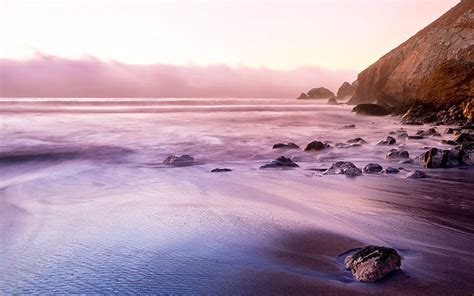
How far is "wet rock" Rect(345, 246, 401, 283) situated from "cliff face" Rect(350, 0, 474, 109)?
63.7 ft

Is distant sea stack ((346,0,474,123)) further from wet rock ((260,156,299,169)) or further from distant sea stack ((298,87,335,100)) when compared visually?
distant sea stack ((298,87,335,100))

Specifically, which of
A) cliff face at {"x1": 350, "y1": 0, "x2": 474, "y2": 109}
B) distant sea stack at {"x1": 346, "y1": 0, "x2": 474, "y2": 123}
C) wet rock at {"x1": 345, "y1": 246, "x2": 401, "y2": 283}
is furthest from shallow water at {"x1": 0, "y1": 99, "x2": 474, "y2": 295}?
cliff face at {"x1": 350, "y1": 0, "x2": 474, "y2": 109}

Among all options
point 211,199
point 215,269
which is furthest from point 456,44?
point 215,269

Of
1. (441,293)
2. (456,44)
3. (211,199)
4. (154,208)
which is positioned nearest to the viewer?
(441,293)

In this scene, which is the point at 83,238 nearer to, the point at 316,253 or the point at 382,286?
the point at 316,253

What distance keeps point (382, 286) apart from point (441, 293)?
38 cm

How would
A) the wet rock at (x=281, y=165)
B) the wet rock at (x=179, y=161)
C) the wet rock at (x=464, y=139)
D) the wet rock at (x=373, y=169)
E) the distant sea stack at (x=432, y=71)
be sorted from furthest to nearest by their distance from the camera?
the distant sea stack at (x=432, y=71) → the wet rock at (x=464, y=139) → the wet rock at (x=179, y=161) → the wet rock at (x=281, y=165) → the wet rock at (x=373, y=169)

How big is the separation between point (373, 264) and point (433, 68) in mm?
34083

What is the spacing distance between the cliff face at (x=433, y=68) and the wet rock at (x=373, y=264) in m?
19.4

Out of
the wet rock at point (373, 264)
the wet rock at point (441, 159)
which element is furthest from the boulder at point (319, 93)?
the wet rock at point (373, 264)

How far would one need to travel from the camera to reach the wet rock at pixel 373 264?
2.98 metres

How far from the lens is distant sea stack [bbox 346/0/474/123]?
21438mm

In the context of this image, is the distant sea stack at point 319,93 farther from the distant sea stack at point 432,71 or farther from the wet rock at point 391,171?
the wet rock at point 391,171

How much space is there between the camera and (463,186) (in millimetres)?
6254
